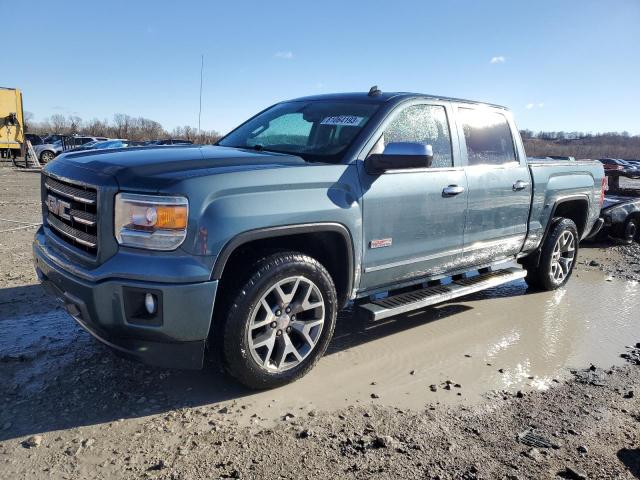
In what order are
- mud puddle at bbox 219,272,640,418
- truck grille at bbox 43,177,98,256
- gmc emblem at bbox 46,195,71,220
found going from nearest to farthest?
truck grille at bbox 43,177,98,256, gmc emblem at bbox 46,195,71,220, mud puddle at bbox 219,272,640,418

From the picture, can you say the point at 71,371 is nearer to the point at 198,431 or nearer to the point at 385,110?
the point at 198,431

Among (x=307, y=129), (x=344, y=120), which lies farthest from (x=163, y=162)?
(x=344, y=120)

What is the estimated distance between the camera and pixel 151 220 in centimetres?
274

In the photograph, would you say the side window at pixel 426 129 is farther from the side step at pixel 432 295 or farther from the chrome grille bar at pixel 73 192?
the chrome grille bar at pixel 73 192

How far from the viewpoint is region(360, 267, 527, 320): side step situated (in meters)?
3.78

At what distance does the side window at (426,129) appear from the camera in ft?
13.1

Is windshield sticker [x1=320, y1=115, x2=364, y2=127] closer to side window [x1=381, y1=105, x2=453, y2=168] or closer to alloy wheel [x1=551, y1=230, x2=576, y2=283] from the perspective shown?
side window [x1=381, y1=105, x2=453, y2=168]

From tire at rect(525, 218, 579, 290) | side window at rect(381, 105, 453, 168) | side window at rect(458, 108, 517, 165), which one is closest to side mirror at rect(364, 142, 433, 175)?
side window at rect(381, 105, 453, 168)

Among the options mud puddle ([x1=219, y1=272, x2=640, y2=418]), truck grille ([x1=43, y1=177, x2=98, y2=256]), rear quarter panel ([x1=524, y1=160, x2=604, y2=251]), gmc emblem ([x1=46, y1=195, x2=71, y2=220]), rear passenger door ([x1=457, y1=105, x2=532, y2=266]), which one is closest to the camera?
truck grille ([x1=43, y1=177, x2=98, y2=256])

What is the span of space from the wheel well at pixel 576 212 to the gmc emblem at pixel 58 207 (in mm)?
5235

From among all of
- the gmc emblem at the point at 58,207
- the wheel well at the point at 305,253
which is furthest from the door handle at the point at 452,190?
the gmc emblem at the point at 58,207

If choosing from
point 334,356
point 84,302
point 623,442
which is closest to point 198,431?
point 84,302

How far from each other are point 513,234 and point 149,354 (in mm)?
3686

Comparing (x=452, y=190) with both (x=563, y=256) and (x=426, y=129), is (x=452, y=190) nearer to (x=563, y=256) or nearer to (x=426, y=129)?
(x=426, y=129)
